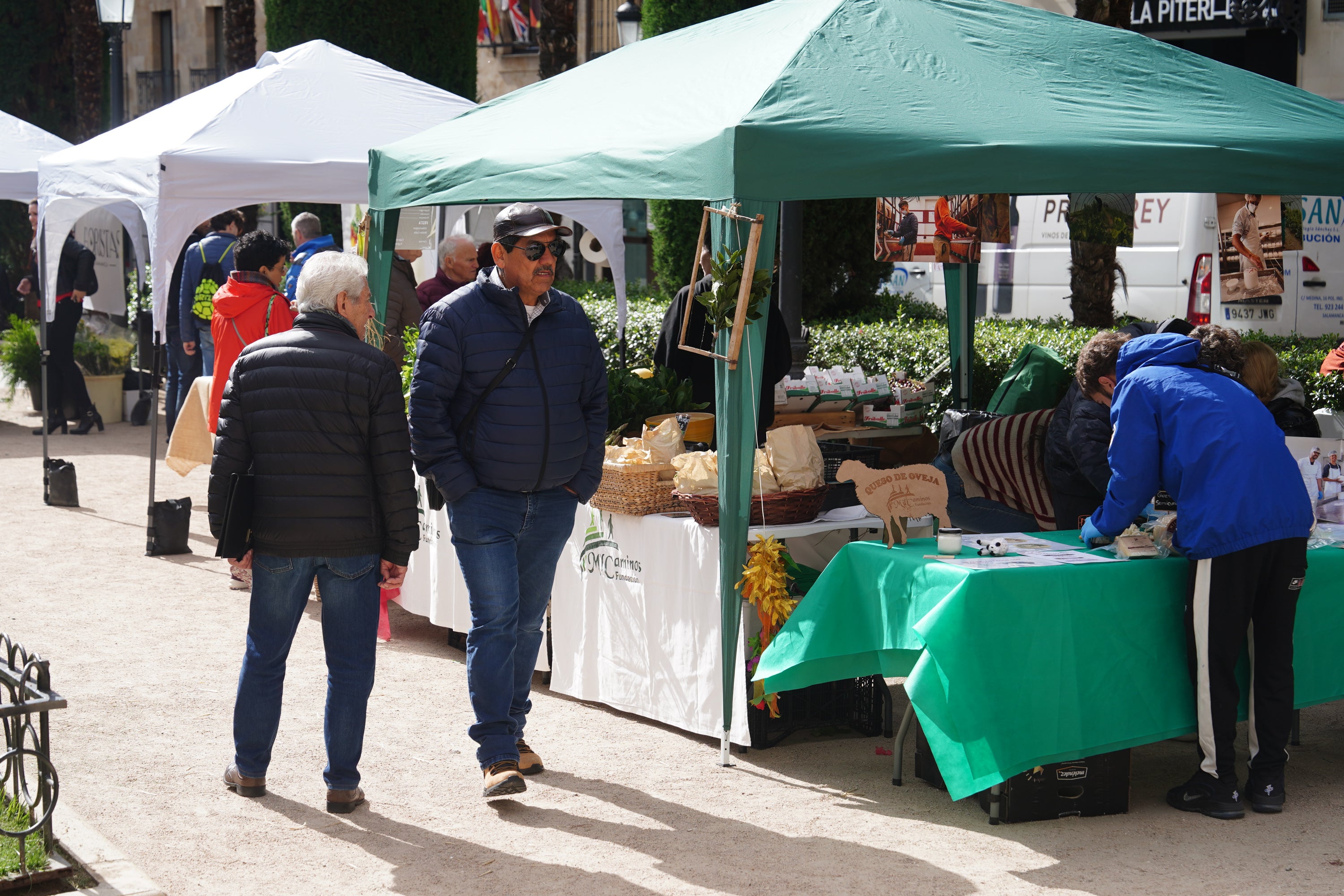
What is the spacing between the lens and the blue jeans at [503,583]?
4.71 meters

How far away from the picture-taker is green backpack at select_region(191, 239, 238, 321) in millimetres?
9648

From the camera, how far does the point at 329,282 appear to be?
451 centimetres

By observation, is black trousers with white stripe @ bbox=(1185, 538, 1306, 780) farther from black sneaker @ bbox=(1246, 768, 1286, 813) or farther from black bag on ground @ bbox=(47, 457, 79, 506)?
black bag on ground @ bbox=(47, 457, 79, 506)

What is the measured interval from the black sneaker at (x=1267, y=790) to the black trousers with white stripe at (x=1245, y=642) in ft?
0.08

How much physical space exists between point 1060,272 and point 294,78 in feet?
25.6

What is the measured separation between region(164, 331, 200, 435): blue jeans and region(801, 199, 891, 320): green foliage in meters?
4.74

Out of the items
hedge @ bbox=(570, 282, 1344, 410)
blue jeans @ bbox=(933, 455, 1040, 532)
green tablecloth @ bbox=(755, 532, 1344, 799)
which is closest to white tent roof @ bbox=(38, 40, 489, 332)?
hedge @ bbox=(570, 282, 1344, 410)

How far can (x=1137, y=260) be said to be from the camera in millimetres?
13898

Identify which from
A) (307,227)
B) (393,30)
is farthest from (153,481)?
(393,30)

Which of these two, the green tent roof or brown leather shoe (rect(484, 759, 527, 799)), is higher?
the green tent roof

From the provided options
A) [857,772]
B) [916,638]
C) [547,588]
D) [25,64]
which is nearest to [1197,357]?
[916,638]

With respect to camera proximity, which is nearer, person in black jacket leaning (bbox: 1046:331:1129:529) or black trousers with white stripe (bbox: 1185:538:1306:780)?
black trousers with white stripe (bbox: 1185:538:1306:780)

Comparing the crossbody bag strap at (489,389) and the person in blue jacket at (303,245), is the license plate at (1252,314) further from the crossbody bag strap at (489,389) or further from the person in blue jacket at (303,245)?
the crossbody bag strap at (489,389)

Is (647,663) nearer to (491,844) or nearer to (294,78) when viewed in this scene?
(491,844)
